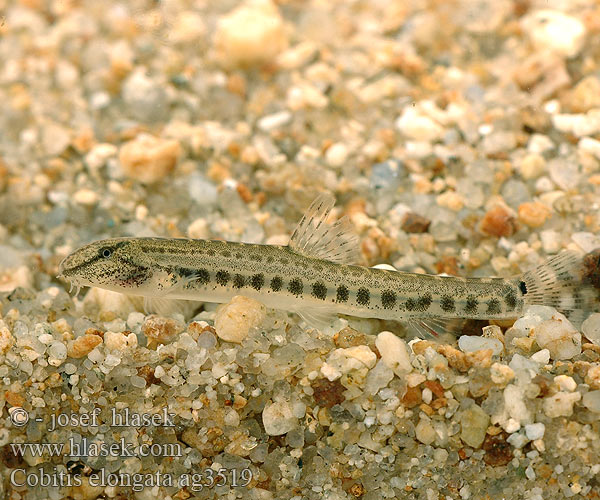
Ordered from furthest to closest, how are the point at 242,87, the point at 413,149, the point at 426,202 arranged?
the point at 242,87, the point at 413,149, the point at 426,202

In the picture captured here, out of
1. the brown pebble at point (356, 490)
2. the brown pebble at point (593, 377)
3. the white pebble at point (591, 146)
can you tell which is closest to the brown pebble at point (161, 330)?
the brown pebble at point (356, 490)

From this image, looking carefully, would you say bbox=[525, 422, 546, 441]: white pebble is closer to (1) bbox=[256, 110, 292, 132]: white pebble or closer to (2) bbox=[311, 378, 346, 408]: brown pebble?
(2) bbox=[311, 378, 346, 408]: brown pebble

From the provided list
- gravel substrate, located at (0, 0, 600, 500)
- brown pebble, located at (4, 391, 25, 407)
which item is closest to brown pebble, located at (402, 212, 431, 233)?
gravel substrate, located at (0, 0, 600, 500)

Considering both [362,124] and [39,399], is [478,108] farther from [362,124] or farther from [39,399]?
[39,399]

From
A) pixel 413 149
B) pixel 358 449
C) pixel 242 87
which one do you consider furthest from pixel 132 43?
pixel 358 449

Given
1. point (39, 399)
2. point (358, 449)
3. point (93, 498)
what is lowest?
point (93, 498)

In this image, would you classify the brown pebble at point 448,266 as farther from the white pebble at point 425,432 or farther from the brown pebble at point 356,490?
the brown pebble at point 356,490
